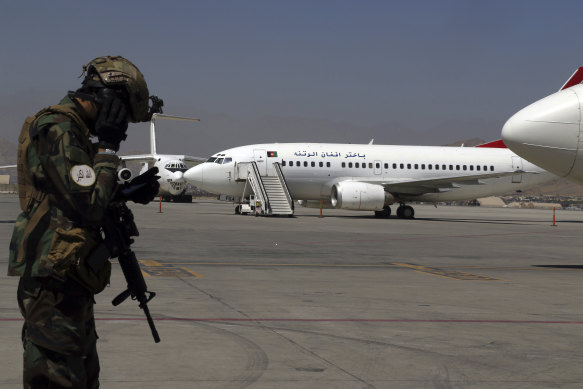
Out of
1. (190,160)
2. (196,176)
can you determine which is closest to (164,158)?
(190,160)

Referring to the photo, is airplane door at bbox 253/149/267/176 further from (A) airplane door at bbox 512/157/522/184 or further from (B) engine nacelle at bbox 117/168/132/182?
(B) engine nacelle at bbox 117/168/132/182

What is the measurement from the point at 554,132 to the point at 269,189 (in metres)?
22.8

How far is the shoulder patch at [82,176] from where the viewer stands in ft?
11.0

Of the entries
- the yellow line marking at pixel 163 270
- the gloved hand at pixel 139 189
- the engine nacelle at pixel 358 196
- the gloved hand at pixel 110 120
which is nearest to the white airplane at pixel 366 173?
the engine nacelle at pixel 358 196

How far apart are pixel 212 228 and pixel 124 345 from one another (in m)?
18.6

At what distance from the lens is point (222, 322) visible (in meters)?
7.72

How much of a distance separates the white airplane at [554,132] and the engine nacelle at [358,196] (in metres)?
20.8

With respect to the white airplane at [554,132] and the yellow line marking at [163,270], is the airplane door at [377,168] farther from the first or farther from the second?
the yellow line marking at [163,270]

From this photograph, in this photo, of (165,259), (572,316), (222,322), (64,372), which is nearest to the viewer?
(64,372)

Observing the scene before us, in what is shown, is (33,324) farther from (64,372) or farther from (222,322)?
(222,322)

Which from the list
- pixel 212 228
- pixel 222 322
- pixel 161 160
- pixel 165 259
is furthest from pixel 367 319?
pixel 161 160

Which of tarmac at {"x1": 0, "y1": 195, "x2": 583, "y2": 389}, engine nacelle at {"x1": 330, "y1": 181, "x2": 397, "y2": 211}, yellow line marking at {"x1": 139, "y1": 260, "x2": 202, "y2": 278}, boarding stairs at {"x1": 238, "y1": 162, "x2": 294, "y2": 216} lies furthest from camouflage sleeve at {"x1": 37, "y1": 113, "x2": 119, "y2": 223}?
boarding stairs at {"x1": 238, "y1": 162, "x2": 294, "y2": 216}

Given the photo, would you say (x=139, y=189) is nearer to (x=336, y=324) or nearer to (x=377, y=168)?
(x=336, y=324)

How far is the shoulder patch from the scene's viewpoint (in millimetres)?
3361
